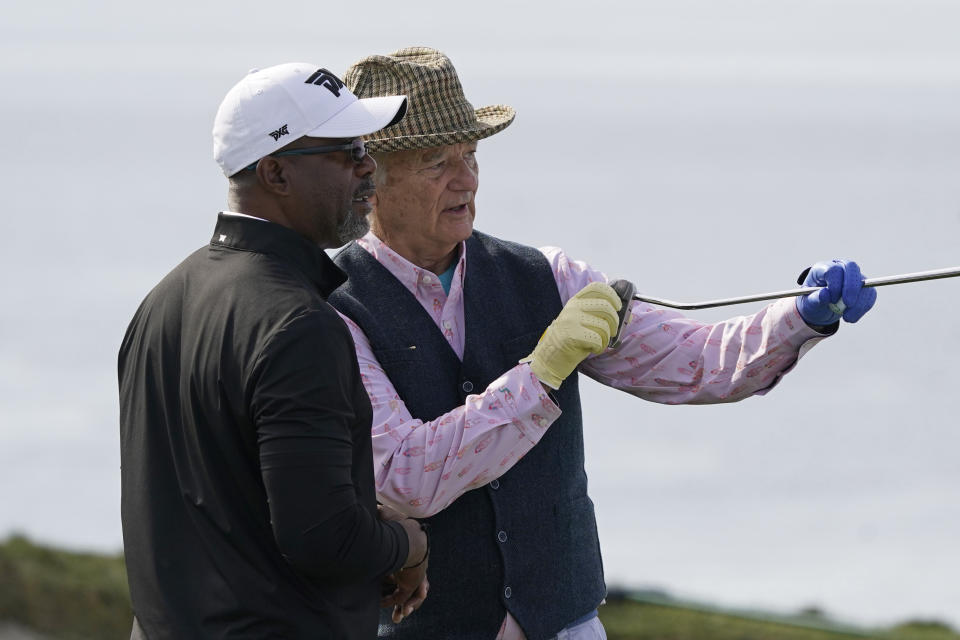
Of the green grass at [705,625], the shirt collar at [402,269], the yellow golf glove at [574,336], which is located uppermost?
the shirt collar at [402,269]

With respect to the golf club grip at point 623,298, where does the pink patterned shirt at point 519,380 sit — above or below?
below

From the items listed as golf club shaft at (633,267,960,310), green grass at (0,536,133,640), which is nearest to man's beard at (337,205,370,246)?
golf club shaft at (633,267,960,310)

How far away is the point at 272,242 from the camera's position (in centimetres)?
187

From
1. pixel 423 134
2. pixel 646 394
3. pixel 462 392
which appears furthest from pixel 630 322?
pixel 423 134

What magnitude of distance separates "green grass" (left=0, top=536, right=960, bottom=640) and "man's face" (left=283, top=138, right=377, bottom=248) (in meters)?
2.18

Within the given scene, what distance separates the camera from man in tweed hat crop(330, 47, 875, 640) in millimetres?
2234

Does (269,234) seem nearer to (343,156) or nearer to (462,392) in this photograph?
(343,156)

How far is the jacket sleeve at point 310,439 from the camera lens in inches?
67.2

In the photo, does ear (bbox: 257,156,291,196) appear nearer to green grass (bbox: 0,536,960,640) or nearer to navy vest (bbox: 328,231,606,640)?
navy vest (bbox: 328,231,606,640)

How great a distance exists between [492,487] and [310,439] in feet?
2.32

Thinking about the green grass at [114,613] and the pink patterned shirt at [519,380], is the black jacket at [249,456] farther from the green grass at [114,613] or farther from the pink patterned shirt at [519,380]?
the green grass at [114,613]

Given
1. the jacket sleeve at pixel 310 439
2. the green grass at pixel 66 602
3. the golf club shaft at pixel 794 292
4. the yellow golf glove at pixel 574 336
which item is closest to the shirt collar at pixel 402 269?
the yellow golf glove at pixel 574 336

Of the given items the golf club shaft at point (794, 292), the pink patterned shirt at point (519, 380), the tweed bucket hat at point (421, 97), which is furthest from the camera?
the tweed bucket hat at point (421, 97)

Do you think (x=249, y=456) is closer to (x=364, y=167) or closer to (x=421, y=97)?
(x=364, y=167)
